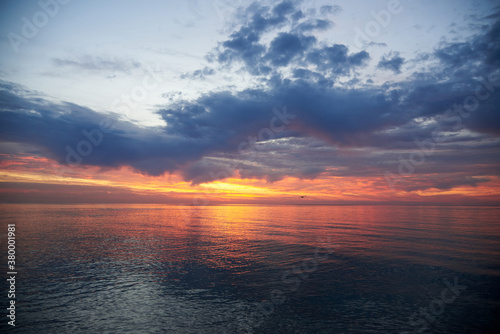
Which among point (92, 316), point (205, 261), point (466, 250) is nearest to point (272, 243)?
point (205, 261)

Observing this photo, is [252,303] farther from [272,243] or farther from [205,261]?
[272,243]

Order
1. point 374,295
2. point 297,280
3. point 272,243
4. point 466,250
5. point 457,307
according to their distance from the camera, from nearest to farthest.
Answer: point 457,307 < point 374,295 < point 297,280 < point 466,250 < point 272,243

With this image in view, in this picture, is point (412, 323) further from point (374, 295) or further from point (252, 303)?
point (252, 303)

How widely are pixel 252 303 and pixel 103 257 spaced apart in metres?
32.8

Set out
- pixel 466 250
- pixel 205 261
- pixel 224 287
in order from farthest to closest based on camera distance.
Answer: pixel 466 250
pixel 205 261
pixel 224 287

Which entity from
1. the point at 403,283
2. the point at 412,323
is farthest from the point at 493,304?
the point at 412,323

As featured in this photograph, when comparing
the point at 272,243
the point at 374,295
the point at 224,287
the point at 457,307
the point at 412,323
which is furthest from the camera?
the point at 272,243

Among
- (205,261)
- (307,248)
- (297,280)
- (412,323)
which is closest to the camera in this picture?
(412,323)

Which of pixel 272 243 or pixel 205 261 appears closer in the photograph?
pixel 205 261

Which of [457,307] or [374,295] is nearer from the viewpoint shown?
[457,307]

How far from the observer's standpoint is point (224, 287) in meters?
33.3

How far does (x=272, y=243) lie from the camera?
6438cm

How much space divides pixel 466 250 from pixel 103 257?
69.0m

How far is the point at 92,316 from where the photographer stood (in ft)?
81.1
